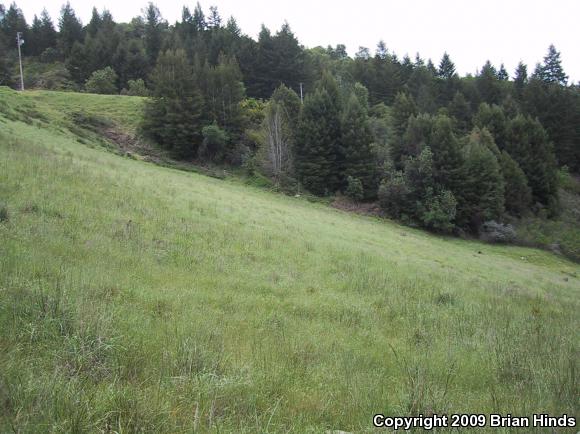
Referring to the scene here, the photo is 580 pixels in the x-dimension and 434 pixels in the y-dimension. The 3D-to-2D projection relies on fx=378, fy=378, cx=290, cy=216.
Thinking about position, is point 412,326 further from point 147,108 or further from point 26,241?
point 147,108

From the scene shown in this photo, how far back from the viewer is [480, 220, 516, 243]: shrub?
41469 mm

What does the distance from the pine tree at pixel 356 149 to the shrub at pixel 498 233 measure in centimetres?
1348

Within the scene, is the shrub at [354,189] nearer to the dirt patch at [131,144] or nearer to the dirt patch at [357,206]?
the dirt patch at [357,206]

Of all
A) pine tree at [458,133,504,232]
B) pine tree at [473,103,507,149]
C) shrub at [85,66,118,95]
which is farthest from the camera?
shrub at [85,66,118,95]

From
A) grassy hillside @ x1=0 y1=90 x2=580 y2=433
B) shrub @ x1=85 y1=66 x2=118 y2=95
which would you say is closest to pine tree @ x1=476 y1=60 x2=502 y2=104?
shrub @ x1=85 y1=66 x2=118 y2=95

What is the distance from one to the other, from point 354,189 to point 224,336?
42.0 metres

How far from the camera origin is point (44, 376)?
122 inches

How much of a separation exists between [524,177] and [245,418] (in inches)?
2332

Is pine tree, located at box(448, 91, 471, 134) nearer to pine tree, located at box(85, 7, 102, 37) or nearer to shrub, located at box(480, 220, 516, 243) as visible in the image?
shrub, located at box(480, 220, 516, 243)

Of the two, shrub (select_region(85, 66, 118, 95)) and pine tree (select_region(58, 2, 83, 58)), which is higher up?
pine tree (select_region(58, 2, 83, 58))

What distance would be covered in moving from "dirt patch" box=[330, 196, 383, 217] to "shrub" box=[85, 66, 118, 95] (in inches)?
1836

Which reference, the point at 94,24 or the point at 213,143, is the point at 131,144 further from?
the point at 94,24

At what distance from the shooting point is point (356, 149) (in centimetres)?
4844

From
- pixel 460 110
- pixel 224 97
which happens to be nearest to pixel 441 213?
pixel 224 97
